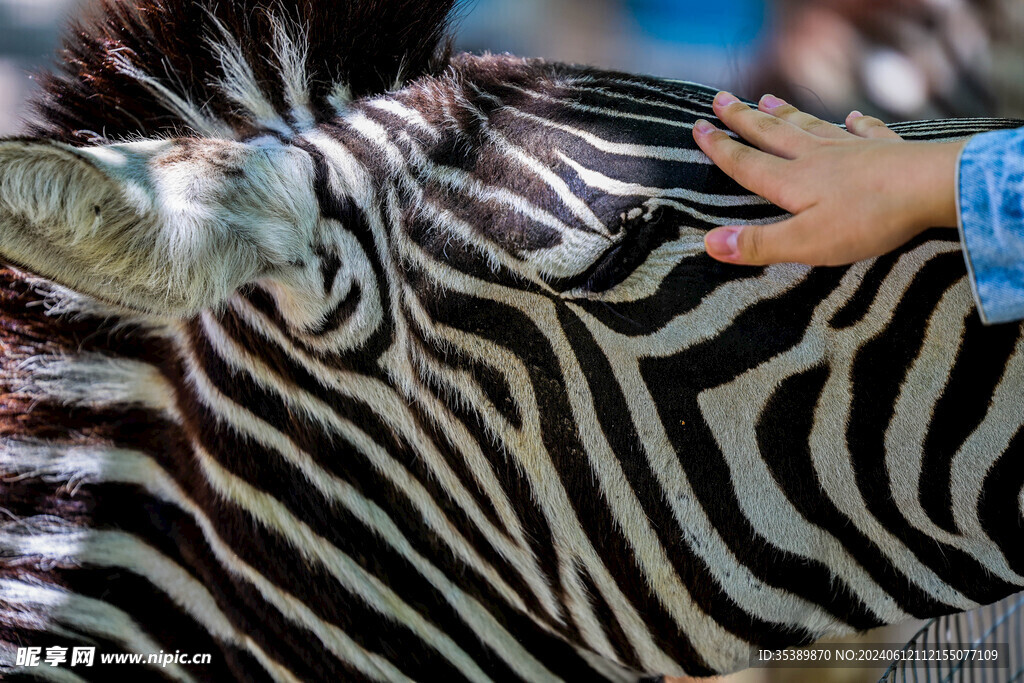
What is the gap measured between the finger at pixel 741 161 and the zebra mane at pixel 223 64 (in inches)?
26.5

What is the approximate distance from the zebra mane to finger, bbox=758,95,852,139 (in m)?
0.73

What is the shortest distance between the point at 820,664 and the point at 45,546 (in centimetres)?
354

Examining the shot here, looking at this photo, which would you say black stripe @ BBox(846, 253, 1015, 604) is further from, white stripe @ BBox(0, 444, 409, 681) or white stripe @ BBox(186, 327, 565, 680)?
white stripe @ BBox(0, 444, 409, 681)

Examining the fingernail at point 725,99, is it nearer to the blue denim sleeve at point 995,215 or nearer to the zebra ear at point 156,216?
the blue denim sleeve at point 995,215

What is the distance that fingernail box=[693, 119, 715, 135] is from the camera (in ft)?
4.72

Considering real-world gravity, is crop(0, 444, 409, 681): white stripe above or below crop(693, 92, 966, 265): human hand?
below

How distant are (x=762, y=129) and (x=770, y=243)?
0.27m

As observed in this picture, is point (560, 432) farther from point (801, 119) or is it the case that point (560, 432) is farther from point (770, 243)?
point (801, 119)

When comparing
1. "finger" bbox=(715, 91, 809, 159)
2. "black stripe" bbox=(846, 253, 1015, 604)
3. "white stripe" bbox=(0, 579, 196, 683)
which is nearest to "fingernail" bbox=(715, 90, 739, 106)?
"finger" bbox=(715, 91, 809, 159)

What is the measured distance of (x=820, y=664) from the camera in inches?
152

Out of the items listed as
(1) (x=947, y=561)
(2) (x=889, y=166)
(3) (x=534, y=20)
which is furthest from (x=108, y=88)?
(3) (x=534, y=20)

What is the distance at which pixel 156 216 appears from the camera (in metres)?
1.27

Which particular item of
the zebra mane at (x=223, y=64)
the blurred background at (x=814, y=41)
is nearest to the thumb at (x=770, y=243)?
the zebra mane at (x=223, y=64)

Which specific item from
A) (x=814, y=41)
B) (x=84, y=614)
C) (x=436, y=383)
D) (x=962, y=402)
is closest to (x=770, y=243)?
(x=962, y=402)
